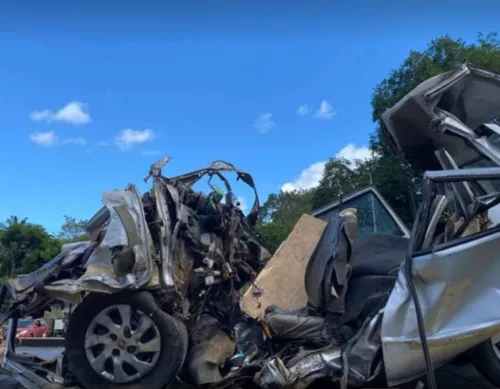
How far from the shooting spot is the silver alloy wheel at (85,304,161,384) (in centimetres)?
383

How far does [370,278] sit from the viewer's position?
403 cm

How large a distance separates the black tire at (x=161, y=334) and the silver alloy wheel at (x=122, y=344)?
33 mm

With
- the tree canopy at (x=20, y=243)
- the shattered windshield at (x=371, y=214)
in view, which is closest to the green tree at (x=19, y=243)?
the tree canopy at (x=20, y=243)

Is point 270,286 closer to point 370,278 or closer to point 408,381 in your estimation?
point 370,278

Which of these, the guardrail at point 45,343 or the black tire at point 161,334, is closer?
the black tire at point 161,334

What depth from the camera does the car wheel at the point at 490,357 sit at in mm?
3260

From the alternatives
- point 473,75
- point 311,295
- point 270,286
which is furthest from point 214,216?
point 473,75

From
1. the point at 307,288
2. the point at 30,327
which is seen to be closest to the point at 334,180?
the point at 30,327

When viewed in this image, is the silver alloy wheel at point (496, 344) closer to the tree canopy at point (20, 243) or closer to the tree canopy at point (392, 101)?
the tree canopy at point (392, 101)

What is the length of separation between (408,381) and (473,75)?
241 centimetres

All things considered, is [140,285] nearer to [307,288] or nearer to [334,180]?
[307,288]

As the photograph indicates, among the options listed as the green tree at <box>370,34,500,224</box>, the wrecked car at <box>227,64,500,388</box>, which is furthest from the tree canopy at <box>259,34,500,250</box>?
the wrecked car at <box>227,64,500,388</box>

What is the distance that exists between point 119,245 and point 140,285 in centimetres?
34

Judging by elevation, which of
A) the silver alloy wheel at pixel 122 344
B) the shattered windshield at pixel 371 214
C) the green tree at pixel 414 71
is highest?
the green tree at pixel 414 71
